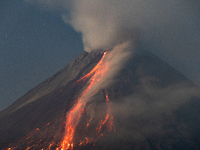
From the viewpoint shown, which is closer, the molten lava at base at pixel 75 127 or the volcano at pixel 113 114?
the molten lava at base at pixel 75 127

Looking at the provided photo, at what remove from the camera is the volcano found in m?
24.3

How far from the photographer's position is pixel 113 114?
28172mm

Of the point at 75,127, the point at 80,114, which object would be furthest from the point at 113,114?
the point at 75,127

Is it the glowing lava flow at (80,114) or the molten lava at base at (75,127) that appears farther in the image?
the glowing lava flow at (80,114)

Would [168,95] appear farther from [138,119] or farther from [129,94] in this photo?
[138,119]

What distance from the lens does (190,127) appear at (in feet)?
90.3

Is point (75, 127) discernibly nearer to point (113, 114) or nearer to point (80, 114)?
point (80, 114)

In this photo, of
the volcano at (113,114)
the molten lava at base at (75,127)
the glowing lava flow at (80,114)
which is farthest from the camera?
the glowing lava flow at (80,114)

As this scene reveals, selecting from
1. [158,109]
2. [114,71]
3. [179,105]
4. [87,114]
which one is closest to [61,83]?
[114,71]

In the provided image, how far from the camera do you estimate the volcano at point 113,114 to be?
2427cm

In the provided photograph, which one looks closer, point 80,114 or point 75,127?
point 75,127

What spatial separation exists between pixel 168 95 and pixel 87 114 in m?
16.4

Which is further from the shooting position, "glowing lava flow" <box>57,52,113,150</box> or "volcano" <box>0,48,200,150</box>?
"glowing lava flow" <box>57,52,113,150</box>

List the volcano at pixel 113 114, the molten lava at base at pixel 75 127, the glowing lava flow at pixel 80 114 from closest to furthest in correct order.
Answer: the molten lava at base at pixel 75 127 → the volcano at pixel 113 114 → the glowing lava flow at pixel 80 114
